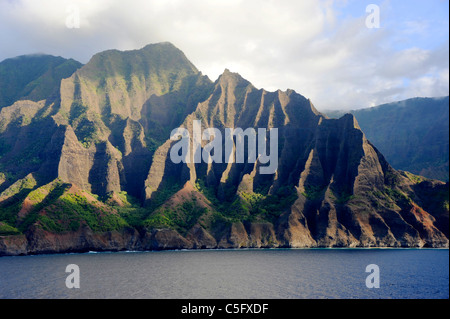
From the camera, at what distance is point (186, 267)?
13138cm

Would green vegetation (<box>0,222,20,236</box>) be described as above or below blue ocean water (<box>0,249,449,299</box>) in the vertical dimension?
above

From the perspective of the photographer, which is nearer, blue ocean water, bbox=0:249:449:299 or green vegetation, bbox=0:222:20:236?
blue ocean water, bbox=0:249:449:299

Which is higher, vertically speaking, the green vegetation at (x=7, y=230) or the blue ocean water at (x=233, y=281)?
the green vegetation at (x=7, y=230)

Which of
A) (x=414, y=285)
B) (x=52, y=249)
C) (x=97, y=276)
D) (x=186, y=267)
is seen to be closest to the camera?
(x=414, y=285)

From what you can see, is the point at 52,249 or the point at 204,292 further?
the point at 52,249

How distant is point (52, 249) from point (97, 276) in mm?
105781

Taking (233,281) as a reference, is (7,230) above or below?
above

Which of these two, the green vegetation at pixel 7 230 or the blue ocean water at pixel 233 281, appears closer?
the blue ocean water at pixel 233 281

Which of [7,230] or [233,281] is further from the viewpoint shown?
[7,230]
